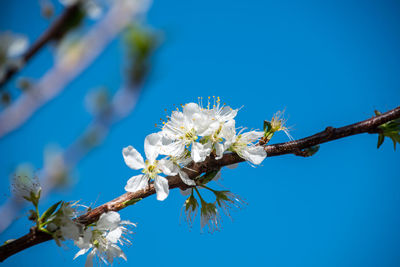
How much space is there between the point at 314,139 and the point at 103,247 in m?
1.06

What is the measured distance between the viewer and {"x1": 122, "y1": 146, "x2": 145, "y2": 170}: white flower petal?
4.75 ft

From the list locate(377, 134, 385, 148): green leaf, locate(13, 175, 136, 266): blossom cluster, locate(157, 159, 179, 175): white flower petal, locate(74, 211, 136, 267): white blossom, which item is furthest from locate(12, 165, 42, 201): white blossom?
locate(377, 134, 385, 148): green leaf

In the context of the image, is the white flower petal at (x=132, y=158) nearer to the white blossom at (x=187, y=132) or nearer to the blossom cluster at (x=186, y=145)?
the blossom cluster at (x=186, y=145)

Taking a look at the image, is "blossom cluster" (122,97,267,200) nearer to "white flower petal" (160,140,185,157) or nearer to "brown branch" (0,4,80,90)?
"white flower petal" (160,140,185,157)

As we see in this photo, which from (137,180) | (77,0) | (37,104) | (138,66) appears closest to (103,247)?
(137,180)

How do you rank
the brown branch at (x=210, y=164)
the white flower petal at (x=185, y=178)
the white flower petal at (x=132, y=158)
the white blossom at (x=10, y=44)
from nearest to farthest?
the brown branch at (x=210, y=164)
the white flower petal at (x=185, y=178)
the white flower petal at (x=132, y=158)
the white blossom at (x=10, y=44)

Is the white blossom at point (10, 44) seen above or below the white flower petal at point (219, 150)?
above

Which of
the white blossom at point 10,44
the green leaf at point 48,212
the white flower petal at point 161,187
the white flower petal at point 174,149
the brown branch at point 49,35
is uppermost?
the white blossom at point 10,44

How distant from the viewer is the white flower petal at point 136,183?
1.31 m

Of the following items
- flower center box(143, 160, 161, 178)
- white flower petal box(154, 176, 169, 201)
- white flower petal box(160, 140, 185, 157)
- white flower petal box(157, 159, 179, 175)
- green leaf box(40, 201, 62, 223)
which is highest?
white flower petal box(160, 140, 185, 157)

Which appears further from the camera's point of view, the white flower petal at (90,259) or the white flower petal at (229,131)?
the white flower petal at (90,259)

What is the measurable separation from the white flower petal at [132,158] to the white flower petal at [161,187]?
144 millimetres

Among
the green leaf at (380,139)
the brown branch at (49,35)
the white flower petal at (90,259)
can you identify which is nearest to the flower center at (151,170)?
the white flower petal at (90,259)

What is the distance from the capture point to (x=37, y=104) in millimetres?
1379
